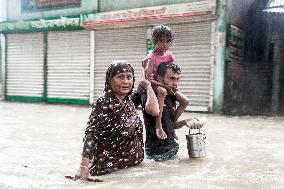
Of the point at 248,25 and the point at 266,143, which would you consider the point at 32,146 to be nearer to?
the point at 266,143

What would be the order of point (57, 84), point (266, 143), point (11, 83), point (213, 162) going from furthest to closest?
point (11, 83)
point (57, 84)
point (266, 143)
point (213, 162)

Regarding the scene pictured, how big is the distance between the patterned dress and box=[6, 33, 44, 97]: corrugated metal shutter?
A: 41.4 ft

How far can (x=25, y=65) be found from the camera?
16328 millimetres

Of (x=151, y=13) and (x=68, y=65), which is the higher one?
(x=151, y=13)

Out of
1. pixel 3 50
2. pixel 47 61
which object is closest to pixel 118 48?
pixel 47 61

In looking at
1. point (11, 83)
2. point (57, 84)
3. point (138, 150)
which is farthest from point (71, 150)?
point (11, 83)

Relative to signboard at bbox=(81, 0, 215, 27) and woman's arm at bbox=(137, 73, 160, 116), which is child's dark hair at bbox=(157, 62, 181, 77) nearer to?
woman's arm at bbox=(137, 73, 160, 116)

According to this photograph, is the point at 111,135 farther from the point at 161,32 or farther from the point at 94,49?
the point at 94,49

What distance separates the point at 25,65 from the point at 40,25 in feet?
6.83

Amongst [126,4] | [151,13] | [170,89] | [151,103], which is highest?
[126,4]

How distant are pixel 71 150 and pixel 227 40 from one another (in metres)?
7.71

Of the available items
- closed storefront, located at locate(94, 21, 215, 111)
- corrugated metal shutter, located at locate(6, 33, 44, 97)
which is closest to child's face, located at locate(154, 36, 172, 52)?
closed storefront, located at locate(94, 21, 215, 111)

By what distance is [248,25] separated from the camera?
42.2 ft

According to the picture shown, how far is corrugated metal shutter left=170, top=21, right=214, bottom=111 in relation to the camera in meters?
11.7
